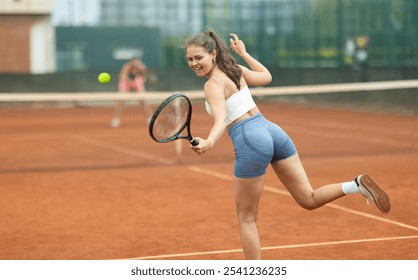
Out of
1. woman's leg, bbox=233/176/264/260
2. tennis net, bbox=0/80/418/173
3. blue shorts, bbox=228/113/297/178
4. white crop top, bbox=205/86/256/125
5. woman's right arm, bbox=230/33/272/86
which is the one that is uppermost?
woman's right arm, bbox=230/33/272/86

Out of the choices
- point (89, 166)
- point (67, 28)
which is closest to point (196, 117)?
point (67, 28)

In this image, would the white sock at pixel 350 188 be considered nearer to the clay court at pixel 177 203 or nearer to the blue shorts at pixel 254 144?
the blue shorts at pixel 254 144

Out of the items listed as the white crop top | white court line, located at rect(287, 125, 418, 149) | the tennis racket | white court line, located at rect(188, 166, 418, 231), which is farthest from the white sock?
white court line, located at rect(287, 125, 418, 149)

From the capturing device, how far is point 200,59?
500cm

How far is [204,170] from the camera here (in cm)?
1175

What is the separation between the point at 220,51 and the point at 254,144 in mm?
612

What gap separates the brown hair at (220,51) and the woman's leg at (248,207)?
592 millimetres

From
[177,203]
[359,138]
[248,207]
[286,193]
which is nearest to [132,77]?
[359,138]

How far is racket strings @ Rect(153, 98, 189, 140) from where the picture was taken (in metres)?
5.10

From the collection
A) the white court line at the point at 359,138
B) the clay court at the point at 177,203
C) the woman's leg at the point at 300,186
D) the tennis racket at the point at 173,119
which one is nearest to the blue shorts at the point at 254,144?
the woman's leg at the point at 300,186

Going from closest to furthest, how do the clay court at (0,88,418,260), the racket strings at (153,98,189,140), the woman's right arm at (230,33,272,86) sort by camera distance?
the racket strings at (153,98,189,140)
the woman's right arm at (230,33,272,86)
the clay court at (0,88,418,260)

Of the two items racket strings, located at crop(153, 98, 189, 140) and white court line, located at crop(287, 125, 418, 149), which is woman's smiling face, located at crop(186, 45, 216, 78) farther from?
white court line, located at crop(287, 125, 418, 149)

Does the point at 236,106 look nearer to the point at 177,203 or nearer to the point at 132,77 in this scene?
the point at 177,203

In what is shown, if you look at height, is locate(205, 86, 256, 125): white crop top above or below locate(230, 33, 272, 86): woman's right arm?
below
